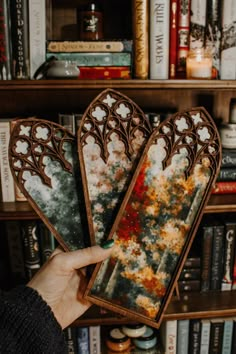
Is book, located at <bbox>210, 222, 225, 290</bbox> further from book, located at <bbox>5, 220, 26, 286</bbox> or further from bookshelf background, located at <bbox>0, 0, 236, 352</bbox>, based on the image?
book, located at <bbox>5, 220, 26, 286</bbox>

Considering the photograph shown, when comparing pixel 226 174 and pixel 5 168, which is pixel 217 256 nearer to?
pixel 226 174

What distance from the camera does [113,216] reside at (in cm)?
82

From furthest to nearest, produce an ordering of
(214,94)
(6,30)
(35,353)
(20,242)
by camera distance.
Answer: (214,94) → (20,242) → (6,30) → (35,353)

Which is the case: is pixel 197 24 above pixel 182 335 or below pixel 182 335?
above

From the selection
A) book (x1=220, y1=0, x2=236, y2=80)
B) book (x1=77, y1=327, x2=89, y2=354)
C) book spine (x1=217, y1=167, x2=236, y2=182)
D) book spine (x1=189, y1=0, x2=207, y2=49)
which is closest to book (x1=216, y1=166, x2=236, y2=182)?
book spine (x1=217, y1=167, x2=236, y2=182)

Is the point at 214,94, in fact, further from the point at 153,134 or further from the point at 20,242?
the point at 20,242

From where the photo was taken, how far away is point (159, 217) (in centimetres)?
85

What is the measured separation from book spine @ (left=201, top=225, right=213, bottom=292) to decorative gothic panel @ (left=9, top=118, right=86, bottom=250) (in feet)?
1.99

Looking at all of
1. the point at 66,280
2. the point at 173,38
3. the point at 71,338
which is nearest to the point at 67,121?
the point at 173,38

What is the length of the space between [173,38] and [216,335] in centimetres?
104

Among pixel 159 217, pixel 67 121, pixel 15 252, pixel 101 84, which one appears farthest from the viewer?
pixel 15 252

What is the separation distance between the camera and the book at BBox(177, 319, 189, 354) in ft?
4.44

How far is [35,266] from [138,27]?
0.84 metres

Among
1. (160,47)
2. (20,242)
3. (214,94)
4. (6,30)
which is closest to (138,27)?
(160,47)
